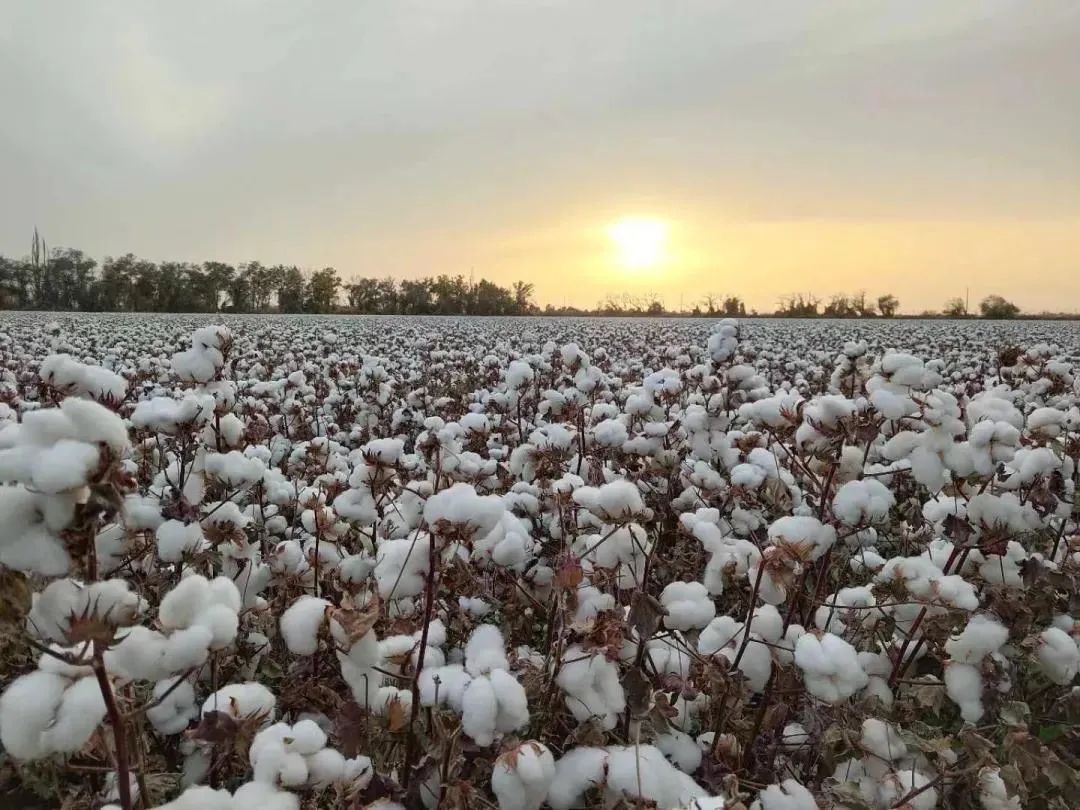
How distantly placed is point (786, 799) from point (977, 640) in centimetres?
81

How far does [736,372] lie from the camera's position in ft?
12.9

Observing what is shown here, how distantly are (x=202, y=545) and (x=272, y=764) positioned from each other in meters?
1.28

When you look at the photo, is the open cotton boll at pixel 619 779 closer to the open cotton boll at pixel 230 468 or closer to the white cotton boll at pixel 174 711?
the white cotton boll at pixel 174 711

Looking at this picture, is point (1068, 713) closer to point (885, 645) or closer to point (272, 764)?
point (885, 645)

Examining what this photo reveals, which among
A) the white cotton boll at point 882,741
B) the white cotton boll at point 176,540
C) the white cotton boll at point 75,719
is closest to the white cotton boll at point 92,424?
the white cotton boll at point 75,719

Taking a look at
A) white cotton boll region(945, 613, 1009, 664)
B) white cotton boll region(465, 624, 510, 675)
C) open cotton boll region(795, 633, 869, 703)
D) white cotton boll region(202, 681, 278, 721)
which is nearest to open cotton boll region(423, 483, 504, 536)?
white cotton boll region(465, 624, 510, 675)

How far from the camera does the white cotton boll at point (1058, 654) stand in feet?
7.59

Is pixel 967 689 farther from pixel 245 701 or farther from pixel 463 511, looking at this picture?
pixel 245 701

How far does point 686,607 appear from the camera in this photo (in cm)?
220

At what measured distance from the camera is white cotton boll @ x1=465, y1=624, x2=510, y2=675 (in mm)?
1789

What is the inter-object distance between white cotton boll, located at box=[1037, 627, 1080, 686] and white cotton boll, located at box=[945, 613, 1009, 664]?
17 centimetres

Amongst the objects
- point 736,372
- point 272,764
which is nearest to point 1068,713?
point 736,372

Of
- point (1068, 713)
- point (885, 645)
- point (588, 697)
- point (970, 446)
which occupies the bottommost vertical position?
point (1068, 713)

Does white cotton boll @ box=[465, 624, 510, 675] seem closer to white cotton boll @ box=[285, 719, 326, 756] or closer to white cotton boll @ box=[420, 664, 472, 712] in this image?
white cotton boll @ box=[420, 664, 472, 712]
